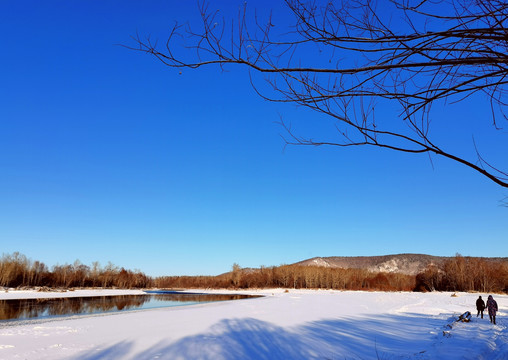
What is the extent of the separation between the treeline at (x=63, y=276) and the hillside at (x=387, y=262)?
2827 inches

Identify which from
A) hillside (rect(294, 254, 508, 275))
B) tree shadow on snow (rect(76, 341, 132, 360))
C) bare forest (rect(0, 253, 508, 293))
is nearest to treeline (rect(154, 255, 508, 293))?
bare forest (rect(0, 253, 508, 293))

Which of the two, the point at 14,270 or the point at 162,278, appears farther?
the point at 162,278

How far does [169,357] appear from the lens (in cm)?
777

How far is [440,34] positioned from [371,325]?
12.9 meters

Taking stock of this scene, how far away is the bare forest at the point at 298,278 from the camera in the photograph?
50.0m

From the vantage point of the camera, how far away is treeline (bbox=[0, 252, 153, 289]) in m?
56.6

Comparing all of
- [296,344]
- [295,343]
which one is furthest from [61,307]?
[296,344]

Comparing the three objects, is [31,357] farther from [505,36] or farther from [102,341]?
[505,36]

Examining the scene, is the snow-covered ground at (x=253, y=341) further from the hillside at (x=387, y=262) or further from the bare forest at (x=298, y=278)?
the hillside at (x=387, y=262)

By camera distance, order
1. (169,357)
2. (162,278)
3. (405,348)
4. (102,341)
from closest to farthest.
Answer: (169,357) → (405,348) → (102,341) → (162,278)

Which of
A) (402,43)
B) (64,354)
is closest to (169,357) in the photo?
(64,354)

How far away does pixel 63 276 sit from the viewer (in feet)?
219

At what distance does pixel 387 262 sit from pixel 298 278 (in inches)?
2830

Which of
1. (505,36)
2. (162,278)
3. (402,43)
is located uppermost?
(402,43)
